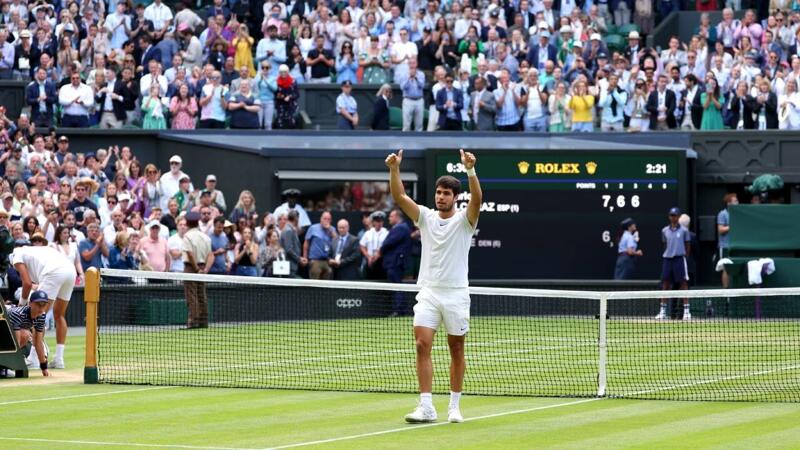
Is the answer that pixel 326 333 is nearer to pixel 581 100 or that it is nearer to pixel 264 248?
pixel 264 248

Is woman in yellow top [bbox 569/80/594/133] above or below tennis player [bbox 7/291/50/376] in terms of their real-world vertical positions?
above

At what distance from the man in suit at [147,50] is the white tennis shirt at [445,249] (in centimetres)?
2110

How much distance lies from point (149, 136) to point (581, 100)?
870 centimetres

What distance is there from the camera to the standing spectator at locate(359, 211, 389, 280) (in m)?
31.0

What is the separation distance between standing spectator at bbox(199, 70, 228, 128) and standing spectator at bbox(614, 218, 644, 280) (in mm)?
8360

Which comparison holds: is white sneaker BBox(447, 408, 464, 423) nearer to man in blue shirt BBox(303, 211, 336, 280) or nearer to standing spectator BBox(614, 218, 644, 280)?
man in blue shirt BBox(303, 211, 336, 280)

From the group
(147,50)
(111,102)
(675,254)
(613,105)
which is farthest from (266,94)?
(675,254)

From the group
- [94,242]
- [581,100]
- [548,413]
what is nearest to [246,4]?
[581,100]

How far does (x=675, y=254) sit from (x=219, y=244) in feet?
27.9

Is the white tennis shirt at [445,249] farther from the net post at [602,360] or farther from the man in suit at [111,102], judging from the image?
the man in suit at [111,102]

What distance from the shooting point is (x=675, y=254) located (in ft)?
103

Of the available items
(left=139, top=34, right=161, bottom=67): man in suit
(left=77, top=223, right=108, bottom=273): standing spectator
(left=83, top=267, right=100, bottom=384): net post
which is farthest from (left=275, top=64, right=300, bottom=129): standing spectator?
(left=83, top=267, right=100, bottom=384): net post

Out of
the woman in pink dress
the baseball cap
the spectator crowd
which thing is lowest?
the baseball cap

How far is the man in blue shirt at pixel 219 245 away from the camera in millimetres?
29281
